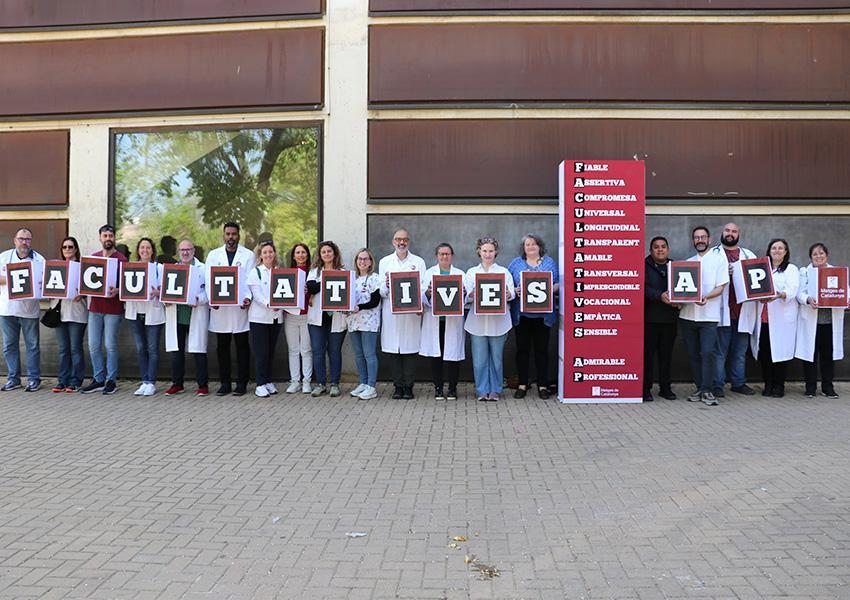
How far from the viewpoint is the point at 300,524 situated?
436 cm

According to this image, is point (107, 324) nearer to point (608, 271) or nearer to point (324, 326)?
point (324, 326)

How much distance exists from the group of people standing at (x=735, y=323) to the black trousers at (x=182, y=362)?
6052 millimetres

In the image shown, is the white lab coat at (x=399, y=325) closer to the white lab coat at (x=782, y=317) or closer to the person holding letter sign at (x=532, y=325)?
the person holding letter sign at (x=532, y=325)

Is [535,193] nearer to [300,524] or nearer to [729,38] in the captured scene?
[729,38]

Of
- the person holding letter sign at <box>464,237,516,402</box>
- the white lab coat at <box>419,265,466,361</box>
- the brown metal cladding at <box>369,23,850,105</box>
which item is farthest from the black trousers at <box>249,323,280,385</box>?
the brown metal cladding at <box>369,23,850,105</box>

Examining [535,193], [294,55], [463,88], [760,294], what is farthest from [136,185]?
[760,294]

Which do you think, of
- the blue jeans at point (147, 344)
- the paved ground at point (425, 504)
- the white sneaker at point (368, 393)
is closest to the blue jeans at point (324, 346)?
the white sneaker at point (368, 393)

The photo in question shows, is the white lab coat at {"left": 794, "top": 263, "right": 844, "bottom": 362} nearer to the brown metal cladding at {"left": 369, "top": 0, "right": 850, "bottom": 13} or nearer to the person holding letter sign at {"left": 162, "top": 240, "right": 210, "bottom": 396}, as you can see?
the brown metal cladding at {"left": 369, "top": 0, "right": 850, "bottom": 13}

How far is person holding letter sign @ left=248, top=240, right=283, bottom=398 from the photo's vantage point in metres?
8.52

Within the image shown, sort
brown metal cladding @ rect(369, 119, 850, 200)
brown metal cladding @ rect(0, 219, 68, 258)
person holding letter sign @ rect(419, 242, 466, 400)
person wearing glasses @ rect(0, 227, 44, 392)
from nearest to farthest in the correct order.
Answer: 1. person holding letter sign @ rect(419, 242, 466, 400)
2. person wearing glasses @ rect(0, 227, 44, 392)
3. brown metal cladding @ rect(369, 119, 850, 200)
4. brown metal cladding @ rect(0, 219, 68, 258)

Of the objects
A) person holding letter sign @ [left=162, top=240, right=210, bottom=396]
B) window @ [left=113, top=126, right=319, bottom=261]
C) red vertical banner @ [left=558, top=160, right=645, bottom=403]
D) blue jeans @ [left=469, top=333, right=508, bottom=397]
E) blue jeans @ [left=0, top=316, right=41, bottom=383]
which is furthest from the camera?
window @ [left=113, top=126, right=319, bottom=261]

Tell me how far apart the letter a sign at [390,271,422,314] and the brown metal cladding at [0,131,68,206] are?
6119 millimetres

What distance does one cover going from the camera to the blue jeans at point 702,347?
8.17 metres

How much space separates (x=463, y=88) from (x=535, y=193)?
6.40 ft
